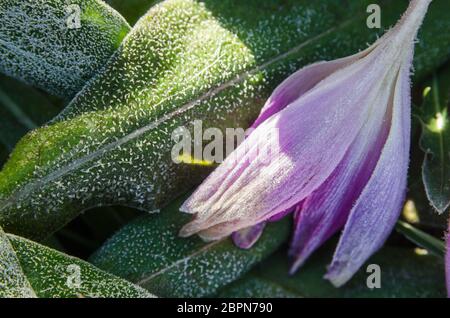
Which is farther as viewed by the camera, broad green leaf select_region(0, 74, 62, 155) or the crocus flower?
broad green leaf select_region(0, 74, 62, 155)

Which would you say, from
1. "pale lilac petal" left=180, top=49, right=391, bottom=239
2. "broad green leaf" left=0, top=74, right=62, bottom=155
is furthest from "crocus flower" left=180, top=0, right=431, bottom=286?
"broad green leaf" left=0, top=74, right=62, bottom=155

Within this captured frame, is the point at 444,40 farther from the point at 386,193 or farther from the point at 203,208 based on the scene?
the point at 203,208

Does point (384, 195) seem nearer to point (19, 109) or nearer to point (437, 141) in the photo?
point (437, 141)

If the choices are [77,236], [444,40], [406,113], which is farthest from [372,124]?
[77,236]

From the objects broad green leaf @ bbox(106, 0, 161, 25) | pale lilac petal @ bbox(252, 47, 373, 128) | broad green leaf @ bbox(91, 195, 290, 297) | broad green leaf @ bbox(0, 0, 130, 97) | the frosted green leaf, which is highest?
broad green leaf @ bbox(106, 0, 161, 25)

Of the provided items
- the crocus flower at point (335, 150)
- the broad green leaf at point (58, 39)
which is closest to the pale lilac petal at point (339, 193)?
the crocus flower at point (335, 150)

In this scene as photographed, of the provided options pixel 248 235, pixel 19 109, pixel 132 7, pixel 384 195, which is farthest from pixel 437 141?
pixel 19 109

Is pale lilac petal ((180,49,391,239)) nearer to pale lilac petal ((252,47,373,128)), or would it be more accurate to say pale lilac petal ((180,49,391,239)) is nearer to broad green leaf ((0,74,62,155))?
pale lilac petal ((252,47,373,128))

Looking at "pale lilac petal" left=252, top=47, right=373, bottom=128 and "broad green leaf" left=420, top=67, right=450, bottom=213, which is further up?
"pale lilac petal" left=252, top=47, right=373, bottom=128
